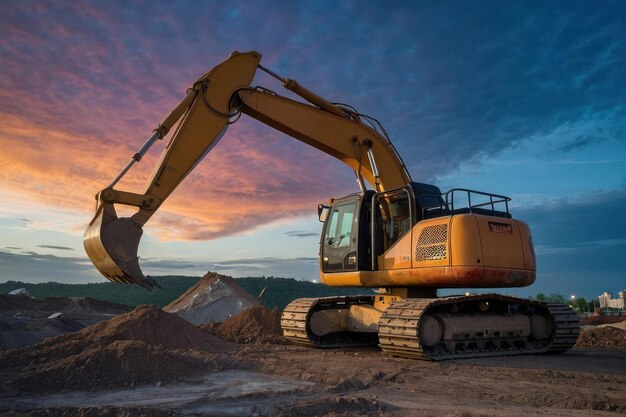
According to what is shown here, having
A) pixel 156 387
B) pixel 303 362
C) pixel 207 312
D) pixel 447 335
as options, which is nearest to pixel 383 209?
pixel 447 335

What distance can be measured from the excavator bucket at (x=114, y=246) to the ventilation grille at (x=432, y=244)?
15.2 feet

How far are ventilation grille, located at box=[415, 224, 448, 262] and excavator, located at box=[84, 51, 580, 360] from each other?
2cm

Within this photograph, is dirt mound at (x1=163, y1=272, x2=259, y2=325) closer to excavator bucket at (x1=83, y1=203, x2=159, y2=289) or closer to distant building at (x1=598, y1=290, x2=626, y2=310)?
excavator bucket at (x1=83, y1=203, x2=159, y2=289)

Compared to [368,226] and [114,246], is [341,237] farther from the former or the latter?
[114,246]

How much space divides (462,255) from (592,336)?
720 centimetres

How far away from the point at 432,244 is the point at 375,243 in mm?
1276

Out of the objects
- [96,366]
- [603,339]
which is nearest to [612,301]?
[603,339]

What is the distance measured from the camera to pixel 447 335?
30.7 feet

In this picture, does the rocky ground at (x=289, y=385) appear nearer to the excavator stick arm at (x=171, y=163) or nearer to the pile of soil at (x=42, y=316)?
the excavator stick arm at (x=171, y=163)

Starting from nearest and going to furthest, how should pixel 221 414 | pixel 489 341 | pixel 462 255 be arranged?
1. pixel 221 414
2. pixel 462 255
3. pixel 489 341

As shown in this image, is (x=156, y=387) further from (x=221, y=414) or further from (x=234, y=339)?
(x=234, y=339)

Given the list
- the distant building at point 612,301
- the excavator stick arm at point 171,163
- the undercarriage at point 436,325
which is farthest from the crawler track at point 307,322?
the distant building at point 612,301

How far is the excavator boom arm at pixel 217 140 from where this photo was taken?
8.36 meters

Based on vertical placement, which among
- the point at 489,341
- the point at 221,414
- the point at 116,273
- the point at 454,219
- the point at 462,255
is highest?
the point at 454,219
